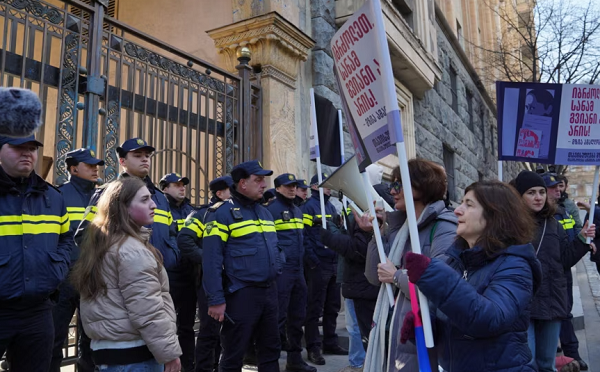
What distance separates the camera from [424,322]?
211 cm

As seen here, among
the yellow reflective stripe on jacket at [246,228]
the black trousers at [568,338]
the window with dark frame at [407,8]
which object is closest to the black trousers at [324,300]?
the yellow reflective stripe on jacket at [246,228]

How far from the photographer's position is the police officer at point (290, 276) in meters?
4.94

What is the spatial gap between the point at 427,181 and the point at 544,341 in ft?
6.48

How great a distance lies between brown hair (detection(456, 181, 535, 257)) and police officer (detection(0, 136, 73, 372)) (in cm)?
241

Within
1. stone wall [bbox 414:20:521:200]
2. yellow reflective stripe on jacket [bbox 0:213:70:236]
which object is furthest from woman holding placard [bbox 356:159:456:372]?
stone wall [bbox 414:20:521:200]

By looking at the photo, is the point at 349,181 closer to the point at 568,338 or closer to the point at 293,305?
the point at 293,305

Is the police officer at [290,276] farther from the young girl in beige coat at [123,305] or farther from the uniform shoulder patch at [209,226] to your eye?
the young girl in beige coat at [123,305]

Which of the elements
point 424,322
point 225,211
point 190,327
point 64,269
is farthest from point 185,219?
point 424,322

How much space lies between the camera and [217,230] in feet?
12.8

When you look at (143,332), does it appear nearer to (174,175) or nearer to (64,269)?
(64,269)

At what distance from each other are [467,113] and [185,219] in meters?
15.9

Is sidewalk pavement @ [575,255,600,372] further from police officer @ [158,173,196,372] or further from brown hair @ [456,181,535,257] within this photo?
police officer @ [158,173,196,372]

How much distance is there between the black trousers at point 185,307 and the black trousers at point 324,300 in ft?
4.50

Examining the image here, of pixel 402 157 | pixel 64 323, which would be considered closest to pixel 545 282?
pixel 402 157
